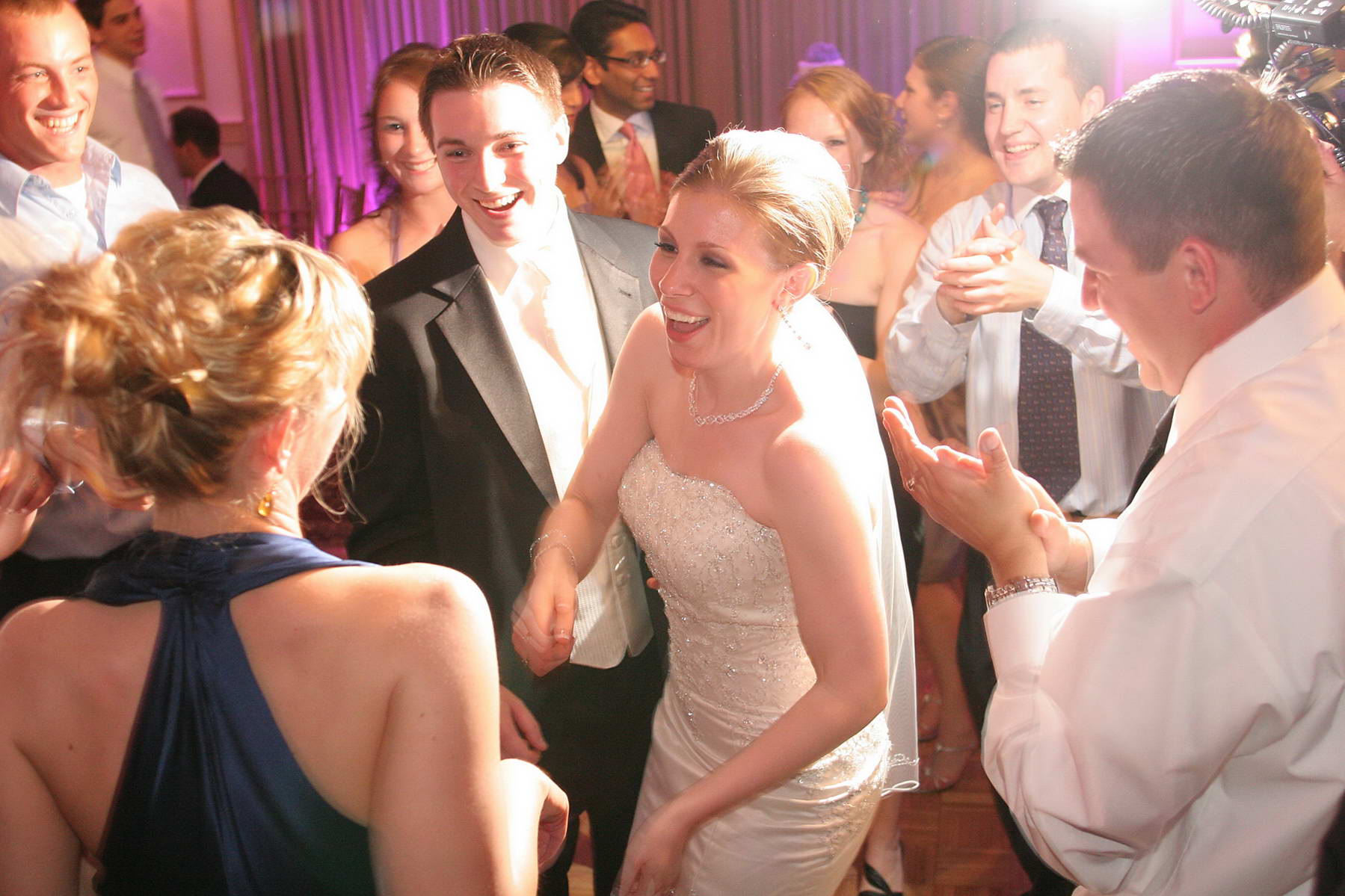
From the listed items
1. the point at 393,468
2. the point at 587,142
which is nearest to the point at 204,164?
the point at 587,142

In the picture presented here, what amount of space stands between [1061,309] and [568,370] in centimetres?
109

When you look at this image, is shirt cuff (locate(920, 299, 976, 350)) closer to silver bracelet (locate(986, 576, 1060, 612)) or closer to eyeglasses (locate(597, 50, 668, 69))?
silver bracelet (locate(986, 576, 1060, 612))

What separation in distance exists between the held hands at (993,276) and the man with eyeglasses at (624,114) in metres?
1.87

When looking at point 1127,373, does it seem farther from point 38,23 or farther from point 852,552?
point 38,23

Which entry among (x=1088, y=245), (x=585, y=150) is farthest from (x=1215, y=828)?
(x=585, y=150)

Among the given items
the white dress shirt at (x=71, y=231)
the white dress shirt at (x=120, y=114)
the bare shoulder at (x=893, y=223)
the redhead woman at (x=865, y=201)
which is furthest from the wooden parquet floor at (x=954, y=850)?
the white dress shirt at (x=120, y=114)

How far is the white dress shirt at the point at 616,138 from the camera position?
3926 millimetres

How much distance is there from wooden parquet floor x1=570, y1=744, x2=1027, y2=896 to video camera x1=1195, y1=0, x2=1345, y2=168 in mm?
1779

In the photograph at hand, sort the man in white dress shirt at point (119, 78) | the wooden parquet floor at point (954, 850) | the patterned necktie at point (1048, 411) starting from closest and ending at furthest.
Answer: the patterned necktie at point (1048, 411) → the wooden parquet floor at point (954, 850) → the man in white dress shirt at point (119, 78)

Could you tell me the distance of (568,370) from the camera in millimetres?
2004

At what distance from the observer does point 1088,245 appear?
3.98ft

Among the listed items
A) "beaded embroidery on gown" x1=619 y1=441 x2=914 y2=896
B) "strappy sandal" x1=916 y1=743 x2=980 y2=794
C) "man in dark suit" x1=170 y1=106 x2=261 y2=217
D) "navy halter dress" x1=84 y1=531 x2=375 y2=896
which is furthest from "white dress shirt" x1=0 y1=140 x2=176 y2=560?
"man in dark suit" x1=170 y1=106 x2=261 y2=217

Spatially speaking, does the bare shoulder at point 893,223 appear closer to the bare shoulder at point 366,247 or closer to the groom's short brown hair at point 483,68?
the groom's short brown hair at point 483,68

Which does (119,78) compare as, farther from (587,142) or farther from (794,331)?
(794,331)
